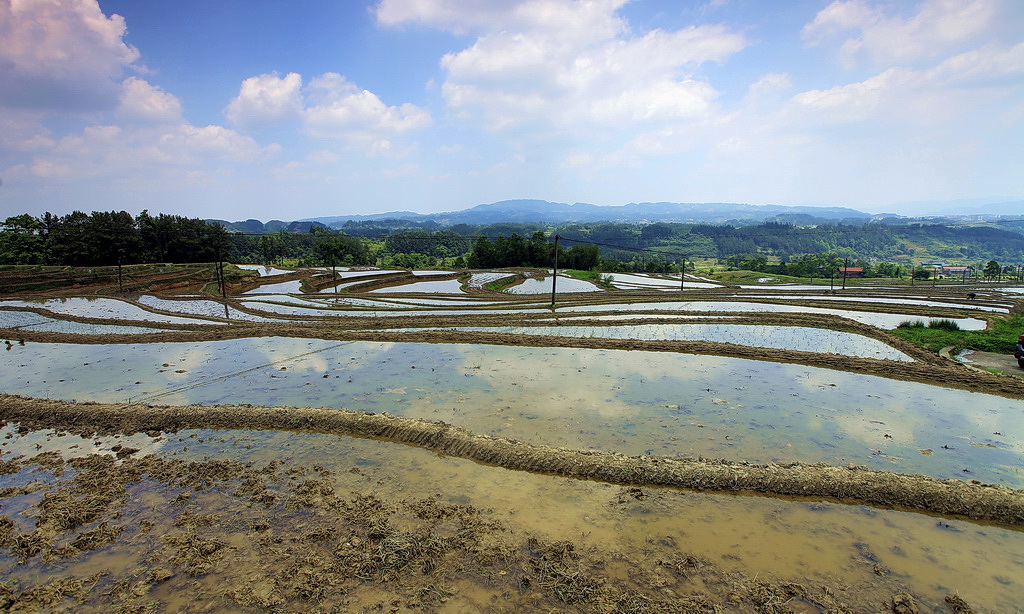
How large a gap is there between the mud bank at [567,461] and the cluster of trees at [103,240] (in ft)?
105

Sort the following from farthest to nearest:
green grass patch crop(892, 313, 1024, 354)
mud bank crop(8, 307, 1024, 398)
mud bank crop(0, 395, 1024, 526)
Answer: green grass patch crop(892, 313, 1024, 354) → mud bank crop(8, 307, 1024, 398) → mud bank crop(0, 395, 1024, 526)

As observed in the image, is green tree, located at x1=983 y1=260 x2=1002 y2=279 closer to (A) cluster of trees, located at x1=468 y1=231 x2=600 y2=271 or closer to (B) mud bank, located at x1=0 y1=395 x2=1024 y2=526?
(A) cluster of trees, located at x1=468 y1=231 x2=600 y2=271

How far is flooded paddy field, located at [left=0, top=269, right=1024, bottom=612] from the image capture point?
4328mm

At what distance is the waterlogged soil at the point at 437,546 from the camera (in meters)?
4.17

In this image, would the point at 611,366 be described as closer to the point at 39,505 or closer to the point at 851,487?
the point at 851,487

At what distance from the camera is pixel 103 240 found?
41.3 meters

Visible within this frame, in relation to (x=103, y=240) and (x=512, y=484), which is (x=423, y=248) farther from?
(x=512, y=484)

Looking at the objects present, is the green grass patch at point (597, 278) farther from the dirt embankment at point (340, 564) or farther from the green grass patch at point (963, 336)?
the dirt embankment at point (340, 564)

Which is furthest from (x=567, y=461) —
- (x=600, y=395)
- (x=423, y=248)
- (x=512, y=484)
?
(x=423, y=248)

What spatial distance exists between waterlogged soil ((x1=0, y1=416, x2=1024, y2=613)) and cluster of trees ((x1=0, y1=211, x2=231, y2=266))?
35545 millimetres

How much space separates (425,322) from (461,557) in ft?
46.7

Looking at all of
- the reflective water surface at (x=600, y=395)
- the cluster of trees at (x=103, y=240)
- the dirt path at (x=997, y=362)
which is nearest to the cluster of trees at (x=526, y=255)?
the cluster of trees at (x=103, y=240)

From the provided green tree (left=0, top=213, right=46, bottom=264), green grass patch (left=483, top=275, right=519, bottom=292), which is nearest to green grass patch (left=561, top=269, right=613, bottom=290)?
green grass patch (left=483, top=275, right=519, bottom=292)

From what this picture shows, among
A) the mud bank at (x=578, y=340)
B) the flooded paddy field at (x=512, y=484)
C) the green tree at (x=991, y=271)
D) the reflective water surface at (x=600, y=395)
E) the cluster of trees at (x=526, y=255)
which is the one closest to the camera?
the flooded paddy field at (x=512, y=484)
